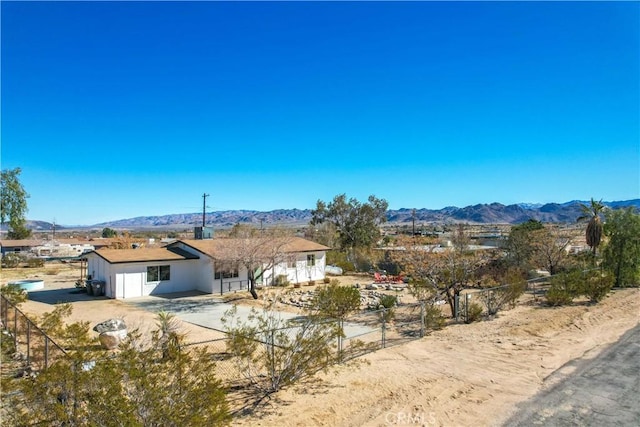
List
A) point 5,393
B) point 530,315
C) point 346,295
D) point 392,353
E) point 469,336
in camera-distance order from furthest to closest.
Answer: point 530,315, point 346,295, point 469,336, point 392,353, point 5,393

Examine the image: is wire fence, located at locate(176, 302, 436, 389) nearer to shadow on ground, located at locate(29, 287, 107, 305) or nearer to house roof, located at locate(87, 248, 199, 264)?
house roof, located at locate(87, 248, 199, 264)

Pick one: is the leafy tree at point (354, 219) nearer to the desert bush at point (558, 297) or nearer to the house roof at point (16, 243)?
the desert bush at point (558, 297)

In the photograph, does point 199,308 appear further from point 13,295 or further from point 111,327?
point 13,295

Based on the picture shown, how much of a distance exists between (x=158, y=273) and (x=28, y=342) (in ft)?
53.9

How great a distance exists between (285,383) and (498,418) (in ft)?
15.6

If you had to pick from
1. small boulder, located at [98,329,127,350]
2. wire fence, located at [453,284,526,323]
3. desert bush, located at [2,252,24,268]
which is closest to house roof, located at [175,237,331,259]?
small boulder, located at [98,329,127,350]

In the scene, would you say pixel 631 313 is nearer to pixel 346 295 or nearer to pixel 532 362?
pixel 532 362

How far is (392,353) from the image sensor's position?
13.3 m

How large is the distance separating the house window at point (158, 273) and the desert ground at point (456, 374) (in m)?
7.76

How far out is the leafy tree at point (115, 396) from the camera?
557cm

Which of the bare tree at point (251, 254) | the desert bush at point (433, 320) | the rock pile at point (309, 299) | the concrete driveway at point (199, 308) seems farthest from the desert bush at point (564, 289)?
the bare tree at point (251, 254)

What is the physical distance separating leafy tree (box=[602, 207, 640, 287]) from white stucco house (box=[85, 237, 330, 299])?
67.0 ft

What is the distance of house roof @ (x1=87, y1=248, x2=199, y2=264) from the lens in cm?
2588

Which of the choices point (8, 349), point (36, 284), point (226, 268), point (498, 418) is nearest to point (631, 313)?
A: point (498, 418)
